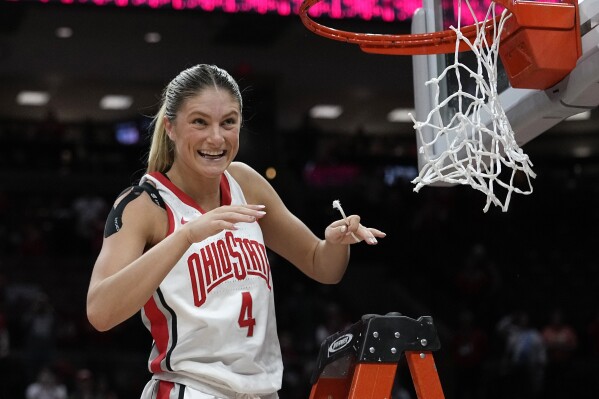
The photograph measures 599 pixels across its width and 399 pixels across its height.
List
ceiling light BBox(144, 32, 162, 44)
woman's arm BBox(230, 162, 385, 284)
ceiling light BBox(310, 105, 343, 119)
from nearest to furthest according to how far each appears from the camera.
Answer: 1. woman's arm BBox(230, 162, 385, 284)
2. ceiling light BBox(144, 32, 162, 44)
3. ceiling light BBox(310, 105, 343, 119)

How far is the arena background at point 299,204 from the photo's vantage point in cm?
962

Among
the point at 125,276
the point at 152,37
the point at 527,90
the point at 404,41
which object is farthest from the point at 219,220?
the point at 152,37

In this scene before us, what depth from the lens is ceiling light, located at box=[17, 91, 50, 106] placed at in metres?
11.4

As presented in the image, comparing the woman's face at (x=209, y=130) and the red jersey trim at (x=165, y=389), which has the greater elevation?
the woman's face at (x=209, y=130)

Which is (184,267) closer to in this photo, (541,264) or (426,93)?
(426,93)

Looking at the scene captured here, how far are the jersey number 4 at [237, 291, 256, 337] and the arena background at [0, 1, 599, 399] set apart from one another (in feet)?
20.7

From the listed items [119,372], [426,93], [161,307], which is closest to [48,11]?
[119,372]

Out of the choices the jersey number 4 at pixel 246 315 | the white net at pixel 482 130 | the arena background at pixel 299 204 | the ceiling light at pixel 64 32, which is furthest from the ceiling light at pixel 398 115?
the jersey number 4 at pixel 246 315

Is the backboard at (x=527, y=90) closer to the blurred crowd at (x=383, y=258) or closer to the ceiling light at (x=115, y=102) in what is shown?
the blurred crowd at (x=383, y=258)

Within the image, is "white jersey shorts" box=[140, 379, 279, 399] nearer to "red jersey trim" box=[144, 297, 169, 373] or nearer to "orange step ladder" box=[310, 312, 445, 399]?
"red jersey trim" box=[144, 297, 169, 373]

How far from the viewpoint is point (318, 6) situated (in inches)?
267

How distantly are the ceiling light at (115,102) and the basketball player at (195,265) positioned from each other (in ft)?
27.9

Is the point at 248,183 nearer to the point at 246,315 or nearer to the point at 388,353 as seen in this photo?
the point at 246,315

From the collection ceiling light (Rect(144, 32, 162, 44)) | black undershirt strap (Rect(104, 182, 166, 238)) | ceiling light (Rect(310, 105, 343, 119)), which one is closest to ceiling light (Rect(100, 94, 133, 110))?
ceiling light (Rect(144, 32, 162, 44))
